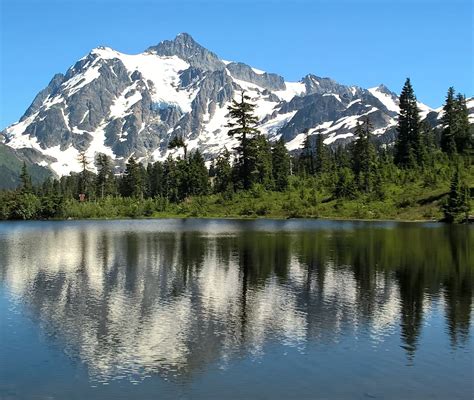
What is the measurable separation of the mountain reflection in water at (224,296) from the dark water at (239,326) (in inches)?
5.5

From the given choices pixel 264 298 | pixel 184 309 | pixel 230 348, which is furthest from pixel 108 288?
pixel 230 348

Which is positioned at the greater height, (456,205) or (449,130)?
(449,130)

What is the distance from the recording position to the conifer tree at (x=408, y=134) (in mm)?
159000

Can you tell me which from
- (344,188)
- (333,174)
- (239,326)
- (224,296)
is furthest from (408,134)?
(239,326)

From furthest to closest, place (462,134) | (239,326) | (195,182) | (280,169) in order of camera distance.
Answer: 1. (195,182)
2. (280,169)
3. (462,134)
4. (239,326)

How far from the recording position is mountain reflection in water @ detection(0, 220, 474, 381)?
27734 millimetres

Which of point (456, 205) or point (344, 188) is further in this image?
point (344, 188)

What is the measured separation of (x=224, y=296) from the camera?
39.7m

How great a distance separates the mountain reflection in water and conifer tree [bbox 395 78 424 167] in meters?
92.2

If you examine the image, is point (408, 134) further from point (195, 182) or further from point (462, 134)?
point (195, 182)

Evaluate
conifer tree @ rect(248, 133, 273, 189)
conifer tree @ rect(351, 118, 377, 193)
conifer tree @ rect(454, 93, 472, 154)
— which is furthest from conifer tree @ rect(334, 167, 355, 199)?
conifer tree @ rect(454, 93, 472, 154)

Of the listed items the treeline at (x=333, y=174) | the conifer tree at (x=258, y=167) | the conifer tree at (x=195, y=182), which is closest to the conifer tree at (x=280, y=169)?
the treeline at (x=333, y=174)

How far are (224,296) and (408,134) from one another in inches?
5505

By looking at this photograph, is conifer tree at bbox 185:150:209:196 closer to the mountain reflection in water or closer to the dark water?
the mountain reflection in water
